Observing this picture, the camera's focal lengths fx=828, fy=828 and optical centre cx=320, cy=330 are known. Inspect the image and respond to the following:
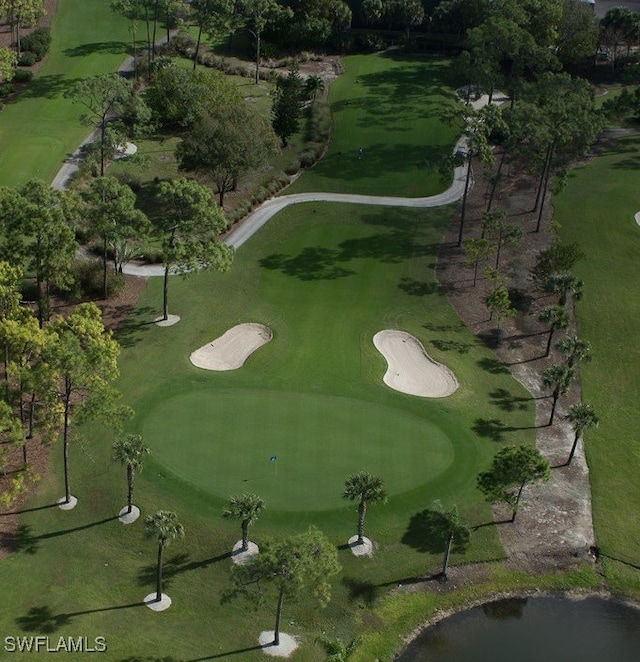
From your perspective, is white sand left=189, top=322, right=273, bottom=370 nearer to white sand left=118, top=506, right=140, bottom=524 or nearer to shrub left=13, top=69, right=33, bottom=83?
white sand left=118, top=506, right=140, bottom=524

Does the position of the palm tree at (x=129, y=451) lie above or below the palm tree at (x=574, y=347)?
below

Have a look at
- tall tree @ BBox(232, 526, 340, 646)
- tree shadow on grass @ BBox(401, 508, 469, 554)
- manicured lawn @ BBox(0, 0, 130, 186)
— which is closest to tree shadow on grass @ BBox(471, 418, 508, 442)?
tree shadow on grass @ BBox(401, 508, 469, 554)

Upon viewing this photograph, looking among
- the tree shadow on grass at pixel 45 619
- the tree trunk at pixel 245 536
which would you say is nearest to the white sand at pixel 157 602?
the tree shadow on grass at pixel 45 619

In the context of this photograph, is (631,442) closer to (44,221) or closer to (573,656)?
(573,656)

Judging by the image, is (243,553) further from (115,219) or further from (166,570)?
(115,219)

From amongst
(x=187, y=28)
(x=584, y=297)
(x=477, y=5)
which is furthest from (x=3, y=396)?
(x=477, y=5)

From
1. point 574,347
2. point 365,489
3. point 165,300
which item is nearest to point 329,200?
point 165,300

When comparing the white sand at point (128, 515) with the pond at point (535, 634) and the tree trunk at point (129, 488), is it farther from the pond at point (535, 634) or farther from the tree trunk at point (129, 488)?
the pond at point (535, 634)
